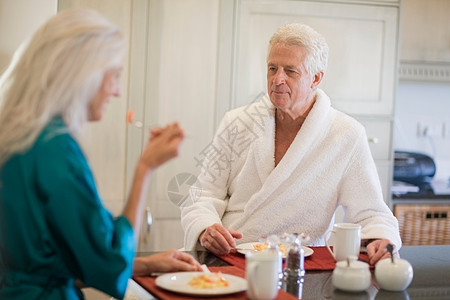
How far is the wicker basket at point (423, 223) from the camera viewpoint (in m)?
4.00

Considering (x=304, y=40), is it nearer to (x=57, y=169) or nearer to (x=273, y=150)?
(x=273, y=150)

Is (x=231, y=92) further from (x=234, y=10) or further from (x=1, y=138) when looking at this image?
(x=1, y=138)

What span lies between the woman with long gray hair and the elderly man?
0.89m

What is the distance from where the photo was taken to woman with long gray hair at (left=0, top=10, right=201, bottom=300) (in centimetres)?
129

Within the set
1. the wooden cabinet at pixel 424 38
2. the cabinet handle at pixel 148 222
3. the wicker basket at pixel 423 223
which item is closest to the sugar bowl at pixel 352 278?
the cabinet handle at pixel 148 222

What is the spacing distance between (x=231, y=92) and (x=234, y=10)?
1.39 feet

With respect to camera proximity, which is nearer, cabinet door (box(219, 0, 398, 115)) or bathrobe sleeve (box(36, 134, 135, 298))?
bathrobe sleeve (box(36, 134, 135, 298))

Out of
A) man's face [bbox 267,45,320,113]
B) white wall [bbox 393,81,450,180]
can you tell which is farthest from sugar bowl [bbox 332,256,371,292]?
white wall [bbox 393,81,450,180]

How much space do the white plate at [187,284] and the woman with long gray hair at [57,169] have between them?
177 millimetres

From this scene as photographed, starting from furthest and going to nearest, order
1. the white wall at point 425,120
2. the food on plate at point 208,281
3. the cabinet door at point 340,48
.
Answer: the white wall at point 425,120, the cabinet door at point 340,48, the food on plate at point 208,281

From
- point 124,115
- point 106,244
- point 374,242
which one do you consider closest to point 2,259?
point 106,244

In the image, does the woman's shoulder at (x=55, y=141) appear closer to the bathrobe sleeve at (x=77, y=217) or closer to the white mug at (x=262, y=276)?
the bathrobe sleeve at (x=77, y=217)

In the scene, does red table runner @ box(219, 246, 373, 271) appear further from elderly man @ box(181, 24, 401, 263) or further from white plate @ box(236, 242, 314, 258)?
elderly man @ box(181, 24, 401, 263)

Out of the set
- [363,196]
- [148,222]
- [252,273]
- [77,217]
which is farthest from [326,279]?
[148,222]
